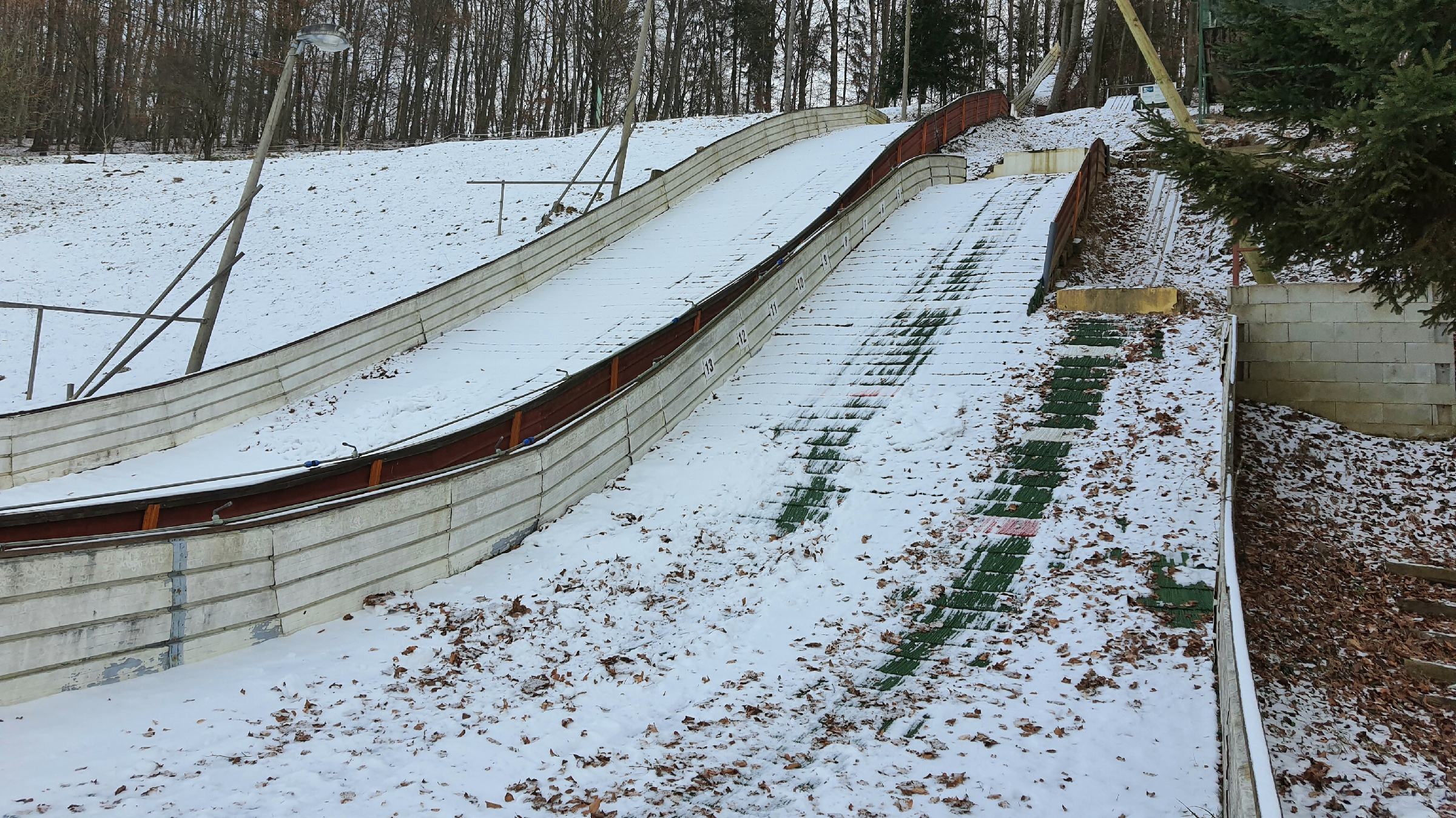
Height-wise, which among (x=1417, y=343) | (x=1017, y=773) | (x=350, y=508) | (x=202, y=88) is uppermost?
(x=202, y=88)

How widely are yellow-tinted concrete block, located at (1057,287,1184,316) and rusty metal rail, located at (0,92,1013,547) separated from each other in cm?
330

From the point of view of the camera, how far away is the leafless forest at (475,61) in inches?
1633

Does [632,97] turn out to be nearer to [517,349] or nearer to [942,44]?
[517,349]

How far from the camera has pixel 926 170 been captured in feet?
79.7

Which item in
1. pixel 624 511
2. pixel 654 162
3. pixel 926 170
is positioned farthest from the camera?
pixel 654 162

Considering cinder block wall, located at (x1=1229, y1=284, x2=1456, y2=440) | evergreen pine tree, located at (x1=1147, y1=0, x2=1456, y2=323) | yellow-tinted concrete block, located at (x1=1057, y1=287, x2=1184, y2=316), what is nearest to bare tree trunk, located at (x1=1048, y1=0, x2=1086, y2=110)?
yellow-tinted concrete block, located at (x1=1057, y1=287, x2=1184, y2=316)

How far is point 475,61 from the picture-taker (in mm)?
52281

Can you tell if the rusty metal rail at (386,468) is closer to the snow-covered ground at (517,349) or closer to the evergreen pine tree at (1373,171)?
the snow-covered ground at (517,349)

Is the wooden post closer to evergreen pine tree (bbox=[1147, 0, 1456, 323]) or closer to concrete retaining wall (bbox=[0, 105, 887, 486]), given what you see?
concrete retaining wall (bbox=[0, 105, 887, 486])

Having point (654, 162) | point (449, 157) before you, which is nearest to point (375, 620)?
point (654, 162)

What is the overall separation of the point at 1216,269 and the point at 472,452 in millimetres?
13469

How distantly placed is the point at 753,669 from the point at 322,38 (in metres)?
11.0

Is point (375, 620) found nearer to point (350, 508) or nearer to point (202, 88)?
point (350, 508)

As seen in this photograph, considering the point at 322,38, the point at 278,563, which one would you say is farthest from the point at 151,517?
the point at 322,38
